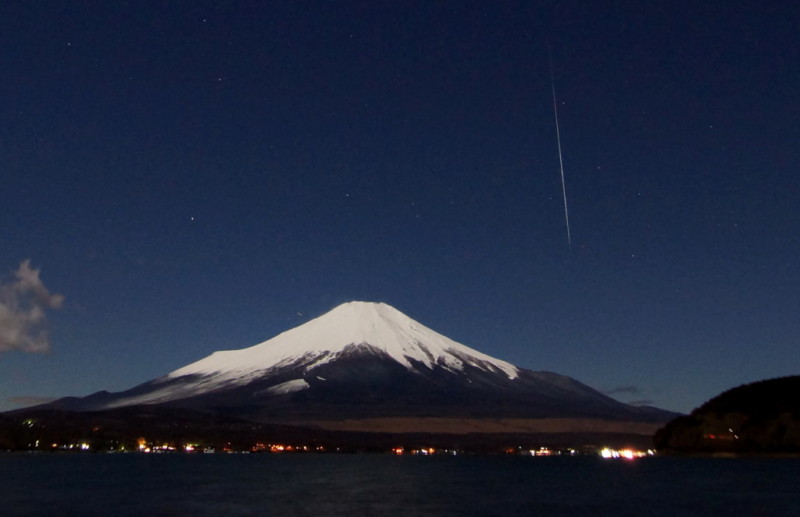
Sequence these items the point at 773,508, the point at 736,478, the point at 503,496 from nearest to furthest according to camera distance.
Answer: the point at 773,508
the point at 503,496
the point at 736,478

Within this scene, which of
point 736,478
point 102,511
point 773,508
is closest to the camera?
point 102,511

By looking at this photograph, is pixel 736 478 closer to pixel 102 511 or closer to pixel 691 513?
pixel 691 513

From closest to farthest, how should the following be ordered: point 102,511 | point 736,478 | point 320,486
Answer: point 102,511 → point 320,486 → point 736,478

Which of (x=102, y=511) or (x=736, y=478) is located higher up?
(x=102, y=511)

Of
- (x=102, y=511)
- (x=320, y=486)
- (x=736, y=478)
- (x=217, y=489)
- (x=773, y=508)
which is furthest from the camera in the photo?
(x=736, y=478)

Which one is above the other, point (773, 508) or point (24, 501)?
point (24, 501)

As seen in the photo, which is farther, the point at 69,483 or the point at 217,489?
the point at 69,483

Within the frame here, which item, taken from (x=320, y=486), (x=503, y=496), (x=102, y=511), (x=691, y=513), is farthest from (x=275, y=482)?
(x=691, y=513)

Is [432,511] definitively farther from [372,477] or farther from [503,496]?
[372,477]

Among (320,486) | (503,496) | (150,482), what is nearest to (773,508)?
(503,496)
